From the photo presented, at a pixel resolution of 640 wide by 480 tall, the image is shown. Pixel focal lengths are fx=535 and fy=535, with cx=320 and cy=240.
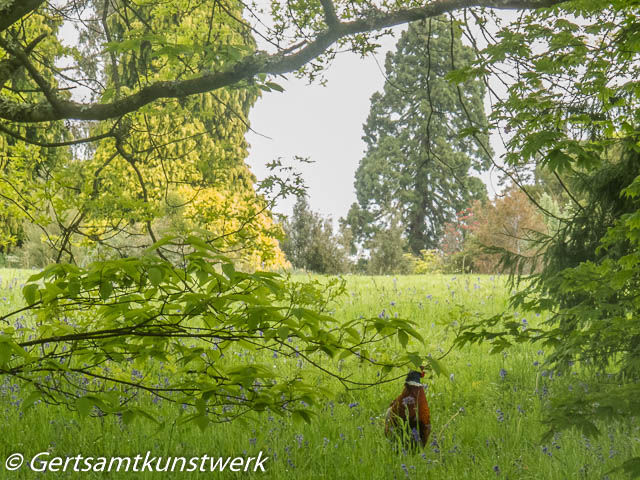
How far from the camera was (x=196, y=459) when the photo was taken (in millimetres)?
3260

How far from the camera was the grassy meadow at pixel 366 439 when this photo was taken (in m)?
3.15

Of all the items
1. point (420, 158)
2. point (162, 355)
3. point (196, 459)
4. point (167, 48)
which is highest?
point (420, 158)

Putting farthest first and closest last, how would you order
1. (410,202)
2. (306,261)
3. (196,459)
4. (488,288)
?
1. (410,202)
2. (306,261)
3. (488,288)
4. (196,459)

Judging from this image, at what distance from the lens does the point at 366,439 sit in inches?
138

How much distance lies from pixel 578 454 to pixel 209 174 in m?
3.36

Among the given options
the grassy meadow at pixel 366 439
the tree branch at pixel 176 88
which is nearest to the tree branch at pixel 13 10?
the tree branch at pixel 176 88

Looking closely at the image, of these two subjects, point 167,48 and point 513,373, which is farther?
point 513,373

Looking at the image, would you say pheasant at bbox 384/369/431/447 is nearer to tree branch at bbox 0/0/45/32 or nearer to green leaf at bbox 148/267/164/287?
green leaf at bbox 148/267/164/287

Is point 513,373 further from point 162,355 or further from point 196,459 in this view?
point 162,355

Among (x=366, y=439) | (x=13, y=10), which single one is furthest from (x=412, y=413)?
(x=13, y=10)

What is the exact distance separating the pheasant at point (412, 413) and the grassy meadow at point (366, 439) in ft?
0.33

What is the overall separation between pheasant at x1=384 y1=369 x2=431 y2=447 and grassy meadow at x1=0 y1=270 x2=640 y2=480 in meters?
0.10

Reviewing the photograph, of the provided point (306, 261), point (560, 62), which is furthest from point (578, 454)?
point (306, 261)

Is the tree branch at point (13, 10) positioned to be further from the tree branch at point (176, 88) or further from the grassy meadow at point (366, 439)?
the grassy meadow at point (366, 439)
